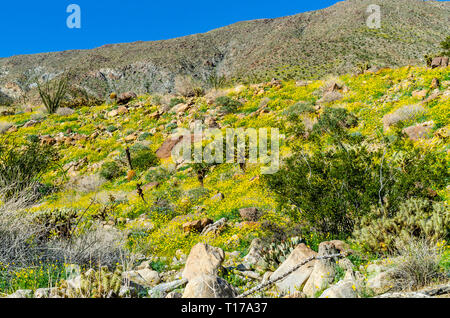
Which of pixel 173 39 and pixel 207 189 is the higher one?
pixel 173 39

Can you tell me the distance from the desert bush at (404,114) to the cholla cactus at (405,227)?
6113 millimetres

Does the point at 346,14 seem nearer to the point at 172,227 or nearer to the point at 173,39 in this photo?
the point at 173,39

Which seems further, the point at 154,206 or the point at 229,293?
the point at 154,206

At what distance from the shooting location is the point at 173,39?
75.0 metres

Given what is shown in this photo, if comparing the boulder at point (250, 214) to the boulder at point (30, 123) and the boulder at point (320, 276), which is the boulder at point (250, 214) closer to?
the boulder at point (320, 276)

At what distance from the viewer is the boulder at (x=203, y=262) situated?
4.05 m

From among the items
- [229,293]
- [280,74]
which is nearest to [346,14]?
[280,74]

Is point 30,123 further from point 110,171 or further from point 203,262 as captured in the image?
point 203,262

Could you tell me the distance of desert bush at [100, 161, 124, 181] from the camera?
13.0 m

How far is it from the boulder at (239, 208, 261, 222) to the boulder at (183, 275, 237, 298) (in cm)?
399

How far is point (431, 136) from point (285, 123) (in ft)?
19.4

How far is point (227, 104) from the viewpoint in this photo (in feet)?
55.7

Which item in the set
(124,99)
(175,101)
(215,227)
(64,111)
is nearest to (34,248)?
(215,227)

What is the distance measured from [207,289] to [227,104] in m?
14.9
